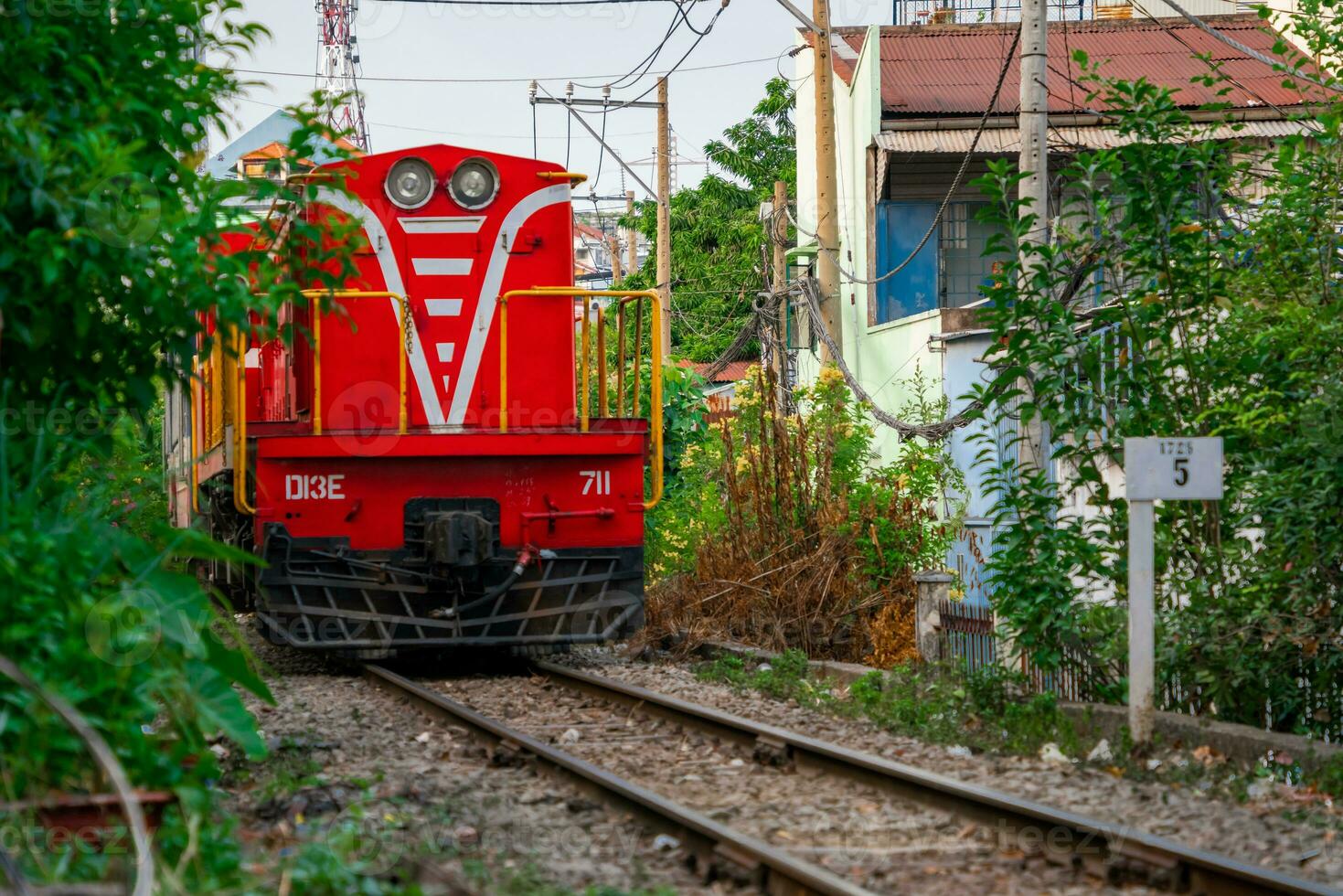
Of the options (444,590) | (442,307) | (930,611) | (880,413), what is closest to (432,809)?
(444,590)

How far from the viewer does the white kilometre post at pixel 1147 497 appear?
7.12 metres

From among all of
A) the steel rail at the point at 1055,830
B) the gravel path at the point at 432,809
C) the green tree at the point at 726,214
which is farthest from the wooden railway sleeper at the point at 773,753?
the green tree at the point at 726,214

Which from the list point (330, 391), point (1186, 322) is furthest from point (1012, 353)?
point (330, 391)

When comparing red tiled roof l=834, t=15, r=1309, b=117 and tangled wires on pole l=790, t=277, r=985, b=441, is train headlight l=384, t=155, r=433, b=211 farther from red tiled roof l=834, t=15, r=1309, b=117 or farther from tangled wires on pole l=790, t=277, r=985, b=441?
red tiled roof l=834, t=15, r=1309, b=117

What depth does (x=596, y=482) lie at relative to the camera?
9977 mm

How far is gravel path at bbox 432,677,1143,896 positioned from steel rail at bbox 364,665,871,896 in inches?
8.0

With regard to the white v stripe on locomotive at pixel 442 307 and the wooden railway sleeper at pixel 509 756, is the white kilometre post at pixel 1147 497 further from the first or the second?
the white v stripe on locomotive at pixel 442 307

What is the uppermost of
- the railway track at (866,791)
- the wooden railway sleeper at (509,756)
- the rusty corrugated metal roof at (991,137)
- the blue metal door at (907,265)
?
the rusty corrugated metal roof at (991,137)

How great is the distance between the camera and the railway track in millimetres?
4676

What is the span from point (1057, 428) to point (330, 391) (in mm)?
5039

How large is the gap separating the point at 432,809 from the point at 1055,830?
7.84 feet

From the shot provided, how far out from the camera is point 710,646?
11289mm

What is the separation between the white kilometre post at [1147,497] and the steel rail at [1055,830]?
1436 mm

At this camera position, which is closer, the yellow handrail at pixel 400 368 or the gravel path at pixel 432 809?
the gravel path at pixel 432 809
